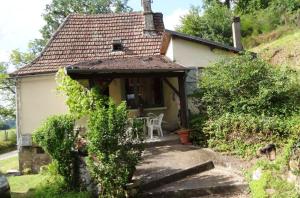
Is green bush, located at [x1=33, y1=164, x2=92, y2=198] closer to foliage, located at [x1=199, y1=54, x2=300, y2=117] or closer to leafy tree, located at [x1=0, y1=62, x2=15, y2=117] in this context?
foliage, located at [x1=199, y1=54, x2=300, y2=117]

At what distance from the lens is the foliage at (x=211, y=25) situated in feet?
83.3

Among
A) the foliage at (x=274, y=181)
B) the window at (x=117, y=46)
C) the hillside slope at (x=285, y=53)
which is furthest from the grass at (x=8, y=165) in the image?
the hillside slope at (x=285, y=53)

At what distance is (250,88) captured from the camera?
1209cm

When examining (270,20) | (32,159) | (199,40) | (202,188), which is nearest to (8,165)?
(32,159)

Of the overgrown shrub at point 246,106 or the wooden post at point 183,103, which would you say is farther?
the wooden post at point 183,103

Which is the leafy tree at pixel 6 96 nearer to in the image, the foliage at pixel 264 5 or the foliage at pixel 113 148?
the foliage at pixel 264 5

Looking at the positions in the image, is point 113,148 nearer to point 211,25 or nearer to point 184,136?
point 184,136

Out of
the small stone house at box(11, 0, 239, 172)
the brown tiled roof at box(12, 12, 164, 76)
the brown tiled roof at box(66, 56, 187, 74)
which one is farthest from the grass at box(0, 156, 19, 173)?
the brown tiled roof at box(66, 56, 187, 74)

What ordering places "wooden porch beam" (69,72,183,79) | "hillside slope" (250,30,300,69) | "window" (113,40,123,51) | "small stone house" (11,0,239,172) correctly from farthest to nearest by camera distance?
"window" (113,40,123,51) < "hillside slope" (250,30,300,69) < "small stone house" (11,0,239,172) < "wooden porch beam" (69,72,183,79)

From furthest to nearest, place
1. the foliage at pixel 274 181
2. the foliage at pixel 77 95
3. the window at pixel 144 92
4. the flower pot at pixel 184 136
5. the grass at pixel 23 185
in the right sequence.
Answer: the window at pixel 144 92, the foliage at pixel 77 95, the flower pot at pixel 184 136, the grass at pixel 23 185, the foliage at pixel 274 181

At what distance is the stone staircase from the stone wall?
579 centimetres

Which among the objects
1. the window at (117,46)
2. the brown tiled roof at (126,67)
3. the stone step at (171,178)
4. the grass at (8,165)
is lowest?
the grass at (8,165)

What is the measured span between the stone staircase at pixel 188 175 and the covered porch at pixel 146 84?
2931 millimetres

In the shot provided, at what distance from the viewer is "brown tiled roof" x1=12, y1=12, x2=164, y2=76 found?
16.2 metres
